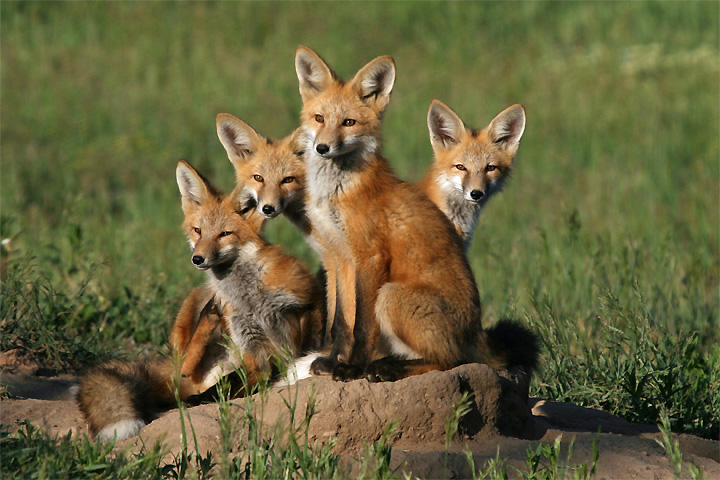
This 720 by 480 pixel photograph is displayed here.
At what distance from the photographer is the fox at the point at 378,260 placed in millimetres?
4672

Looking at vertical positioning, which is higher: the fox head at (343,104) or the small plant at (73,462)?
the fox head at (343,104)

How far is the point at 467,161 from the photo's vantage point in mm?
6379

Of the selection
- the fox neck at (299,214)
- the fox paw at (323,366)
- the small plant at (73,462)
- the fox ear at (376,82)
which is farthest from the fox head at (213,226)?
the small plant at (73,462)

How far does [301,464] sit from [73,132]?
12777 millimetres

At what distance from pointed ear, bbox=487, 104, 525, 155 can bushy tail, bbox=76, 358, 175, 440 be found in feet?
10.1

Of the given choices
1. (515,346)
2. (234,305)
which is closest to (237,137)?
(234,305)

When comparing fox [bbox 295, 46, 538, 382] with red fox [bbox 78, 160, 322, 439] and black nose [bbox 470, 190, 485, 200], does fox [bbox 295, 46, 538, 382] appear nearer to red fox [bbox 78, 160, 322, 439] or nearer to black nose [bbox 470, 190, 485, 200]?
red fox [bbox 78, 160, 322, 439]

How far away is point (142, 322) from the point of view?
7.09 m

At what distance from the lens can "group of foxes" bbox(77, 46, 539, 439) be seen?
471 centimetres

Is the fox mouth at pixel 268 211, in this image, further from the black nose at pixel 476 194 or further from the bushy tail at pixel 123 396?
the black nose at pixel 476 194

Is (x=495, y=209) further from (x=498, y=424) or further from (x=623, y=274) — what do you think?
(x=498, y=424)

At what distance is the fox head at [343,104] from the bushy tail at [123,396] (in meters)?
1.74

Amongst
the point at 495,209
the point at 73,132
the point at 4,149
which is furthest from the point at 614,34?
the point at 4,149

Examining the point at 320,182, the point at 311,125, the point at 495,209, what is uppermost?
the point at 311,125
